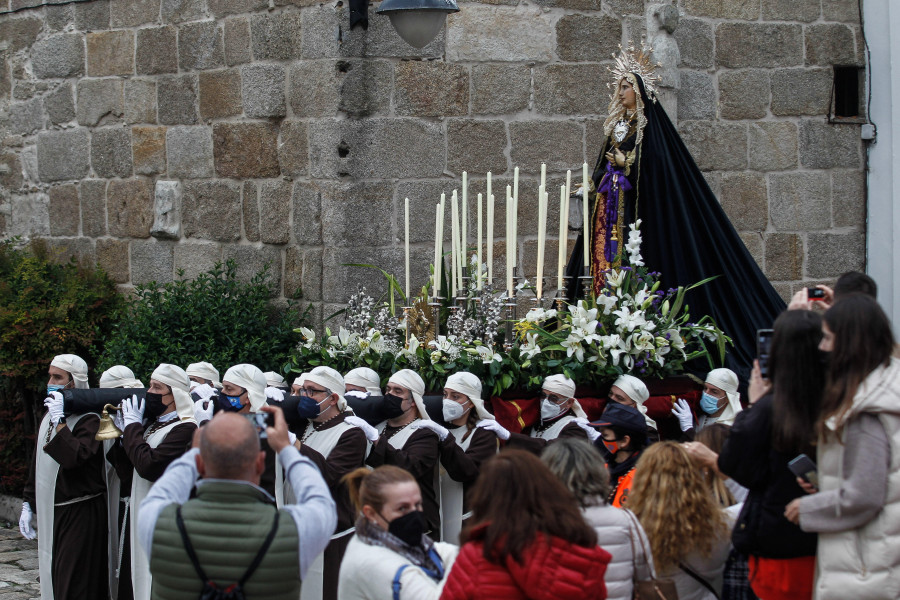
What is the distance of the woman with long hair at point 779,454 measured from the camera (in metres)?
3.52

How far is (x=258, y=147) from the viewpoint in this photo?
315 inches

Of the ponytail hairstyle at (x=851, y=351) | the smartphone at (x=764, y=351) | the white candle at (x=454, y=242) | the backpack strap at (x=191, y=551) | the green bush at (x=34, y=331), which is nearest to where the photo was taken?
the backpack strap at (x=191, y=551)

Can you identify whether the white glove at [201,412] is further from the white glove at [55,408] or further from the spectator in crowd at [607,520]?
the spectator in crowd at [607,520]

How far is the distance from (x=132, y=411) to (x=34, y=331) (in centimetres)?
270

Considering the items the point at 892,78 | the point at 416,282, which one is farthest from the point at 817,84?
the point at 416,282

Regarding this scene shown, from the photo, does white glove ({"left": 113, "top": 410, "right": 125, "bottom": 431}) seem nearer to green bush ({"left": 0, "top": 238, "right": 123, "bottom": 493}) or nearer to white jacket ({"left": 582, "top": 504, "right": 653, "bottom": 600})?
green bush ({"left": 0, "top": 238, "right": 123, "bottom": 493})

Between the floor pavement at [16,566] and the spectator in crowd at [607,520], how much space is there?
4311 millimetres

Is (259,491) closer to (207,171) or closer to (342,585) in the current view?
(342,585)

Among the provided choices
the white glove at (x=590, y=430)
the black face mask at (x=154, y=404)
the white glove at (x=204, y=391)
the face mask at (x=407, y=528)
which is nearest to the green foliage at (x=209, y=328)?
the white glove at (x=204, y=391)

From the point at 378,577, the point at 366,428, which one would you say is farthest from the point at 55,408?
the point at 378,577

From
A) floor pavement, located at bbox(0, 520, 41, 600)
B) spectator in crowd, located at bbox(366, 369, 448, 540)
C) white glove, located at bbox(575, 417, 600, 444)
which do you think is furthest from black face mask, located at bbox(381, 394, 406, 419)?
floor pavement, located at bbox(0, 520, 41, 600)

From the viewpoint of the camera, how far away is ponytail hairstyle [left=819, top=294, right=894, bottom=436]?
135 inches

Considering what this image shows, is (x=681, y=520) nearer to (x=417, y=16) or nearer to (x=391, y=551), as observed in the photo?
(x=391, y=551)

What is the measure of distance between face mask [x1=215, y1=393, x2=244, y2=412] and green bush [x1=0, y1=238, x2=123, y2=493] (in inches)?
114
